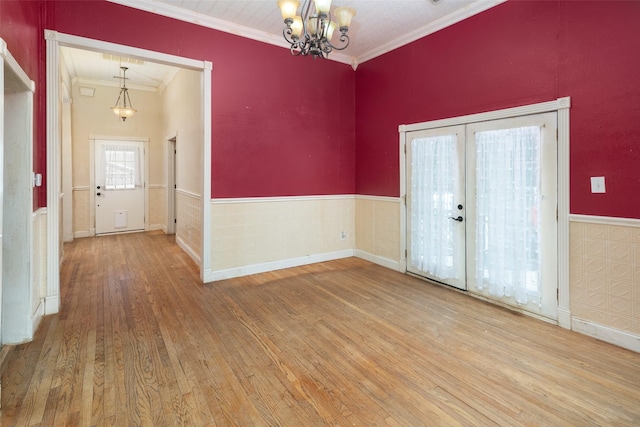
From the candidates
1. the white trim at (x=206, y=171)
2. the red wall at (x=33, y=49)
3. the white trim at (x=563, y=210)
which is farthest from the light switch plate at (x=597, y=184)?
the red wall at (x=33, y=49)

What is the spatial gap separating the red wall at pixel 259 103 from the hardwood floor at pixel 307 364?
5.60ft

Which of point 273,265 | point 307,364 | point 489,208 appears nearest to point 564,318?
point 489,208

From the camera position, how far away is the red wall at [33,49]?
219 centimetres

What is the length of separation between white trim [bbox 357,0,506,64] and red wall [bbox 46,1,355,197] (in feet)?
2.12

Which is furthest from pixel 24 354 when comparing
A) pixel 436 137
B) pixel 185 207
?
pixel 436 137

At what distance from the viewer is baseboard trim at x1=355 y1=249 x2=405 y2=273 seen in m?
4.71

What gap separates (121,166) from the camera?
773cm

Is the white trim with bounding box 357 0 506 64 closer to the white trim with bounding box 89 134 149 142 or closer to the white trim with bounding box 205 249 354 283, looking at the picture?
the white trim with bounding box 205 249 354 283

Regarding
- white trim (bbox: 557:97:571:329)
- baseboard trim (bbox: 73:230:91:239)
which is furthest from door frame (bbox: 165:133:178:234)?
white trim (bbox: 557:97:571:329)

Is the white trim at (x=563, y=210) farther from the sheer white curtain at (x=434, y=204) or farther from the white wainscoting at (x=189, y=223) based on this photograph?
the white wainscoting at (x=189, y=223)

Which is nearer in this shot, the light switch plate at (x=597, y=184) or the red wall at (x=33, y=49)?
the red wall at (x=33, y=49)

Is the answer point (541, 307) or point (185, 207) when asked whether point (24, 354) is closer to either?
point (185, 207)

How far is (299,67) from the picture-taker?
15.9 feet

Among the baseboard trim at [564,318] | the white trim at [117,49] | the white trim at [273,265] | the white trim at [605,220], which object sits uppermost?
the white trim at [117,49]
